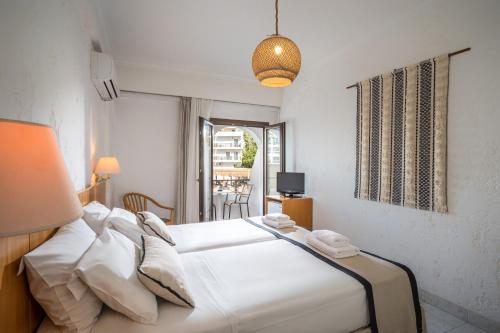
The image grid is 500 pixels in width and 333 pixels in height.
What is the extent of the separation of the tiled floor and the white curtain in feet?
11.0

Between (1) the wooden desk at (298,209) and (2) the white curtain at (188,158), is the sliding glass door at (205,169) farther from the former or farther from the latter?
(1) the wooden desk at (298,209)

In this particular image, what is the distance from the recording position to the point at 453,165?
89.0 inches

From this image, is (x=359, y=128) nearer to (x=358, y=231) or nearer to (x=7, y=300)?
(x=358, y=231)

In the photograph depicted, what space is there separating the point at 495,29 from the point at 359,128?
4.72 feet

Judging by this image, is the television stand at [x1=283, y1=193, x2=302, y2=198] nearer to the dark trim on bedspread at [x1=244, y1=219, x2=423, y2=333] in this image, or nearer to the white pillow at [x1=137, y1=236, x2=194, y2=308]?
the dark trim on bedspread at [x1=244, y1=219, x2=423, y2=333]

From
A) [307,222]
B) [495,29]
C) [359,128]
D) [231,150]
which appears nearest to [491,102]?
[495,29]

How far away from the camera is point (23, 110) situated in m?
1.07

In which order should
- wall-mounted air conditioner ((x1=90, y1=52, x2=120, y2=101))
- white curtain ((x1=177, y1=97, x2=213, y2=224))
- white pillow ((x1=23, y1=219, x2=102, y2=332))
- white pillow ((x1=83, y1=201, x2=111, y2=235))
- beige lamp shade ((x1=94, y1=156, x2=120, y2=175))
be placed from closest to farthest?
white pillow ((x1=23, y1=219, x2=102, y2=332))
white pillow ((x1=83, y1=201, x2=111, y2=235))
wall-mounted air conditioner ((x1=90, y1=52, x2=120, y2=101))
beige lamp shade ((x1=94, y1=156, x2=120, y2=175))
white curtain ((x1=177, y1=97, x2=213, y2=224))

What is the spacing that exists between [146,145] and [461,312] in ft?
14.2

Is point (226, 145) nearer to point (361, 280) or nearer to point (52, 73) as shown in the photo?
point (52, 73)

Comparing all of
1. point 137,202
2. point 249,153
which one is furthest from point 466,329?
point 249,153

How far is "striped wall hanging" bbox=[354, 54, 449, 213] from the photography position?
2.33m

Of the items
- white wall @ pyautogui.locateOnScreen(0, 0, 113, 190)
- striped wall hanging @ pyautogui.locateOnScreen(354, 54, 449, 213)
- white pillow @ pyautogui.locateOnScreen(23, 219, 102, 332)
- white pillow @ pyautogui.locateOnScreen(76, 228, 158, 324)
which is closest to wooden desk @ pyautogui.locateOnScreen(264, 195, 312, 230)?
striped wall hanging @ pyautogui.locateOnScreen(354, 54, 449, 213)

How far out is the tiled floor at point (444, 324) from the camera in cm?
204
